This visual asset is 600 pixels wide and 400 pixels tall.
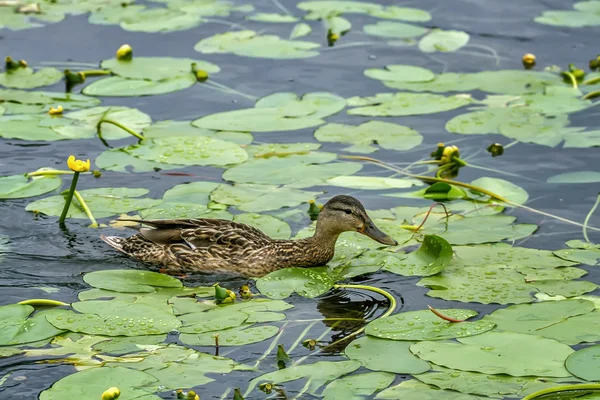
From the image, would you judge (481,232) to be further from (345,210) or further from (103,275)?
(103,275)

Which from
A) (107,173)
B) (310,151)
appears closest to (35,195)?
(107,173)

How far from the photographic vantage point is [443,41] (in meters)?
14.6

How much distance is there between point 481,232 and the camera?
961cm

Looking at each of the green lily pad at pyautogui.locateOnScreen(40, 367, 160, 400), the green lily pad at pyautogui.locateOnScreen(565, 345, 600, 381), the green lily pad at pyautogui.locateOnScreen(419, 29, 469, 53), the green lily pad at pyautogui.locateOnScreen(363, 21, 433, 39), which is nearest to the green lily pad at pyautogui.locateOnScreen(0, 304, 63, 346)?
the green lily pad at pyautogui.locateOnScreen(40, 367, 160, 400)

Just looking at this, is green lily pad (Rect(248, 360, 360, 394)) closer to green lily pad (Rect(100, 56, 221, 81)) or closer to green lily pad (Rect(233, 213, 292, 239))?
green lily pad (Rect(233, 213, 292, 239))

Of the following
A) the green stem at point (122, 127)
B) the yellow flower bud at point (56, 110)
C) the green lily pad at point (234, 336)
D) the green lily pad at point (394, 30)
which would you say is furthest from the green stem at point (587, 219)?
the yellow flower bud at point (56, 110)

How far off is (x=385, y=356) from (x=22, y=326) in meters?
2.60

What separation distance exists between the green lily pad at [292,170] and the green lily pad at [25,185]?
1.69 m

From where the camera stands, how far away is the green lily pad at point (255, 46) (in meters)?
14.0

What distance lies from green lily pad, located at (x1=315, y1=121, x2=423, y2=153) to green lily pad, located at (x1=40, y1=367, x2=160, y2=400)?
5112 millimetres

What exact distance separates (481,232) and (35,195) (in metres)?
4.19

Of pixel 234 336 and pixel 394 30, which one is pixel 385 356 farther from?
pixel 394 30

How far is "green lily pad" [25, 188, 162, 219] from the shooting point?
980cm

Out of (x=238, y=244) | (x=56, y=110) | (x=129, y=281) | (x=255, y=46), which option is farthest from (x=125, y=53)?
(x=129, y=281)
